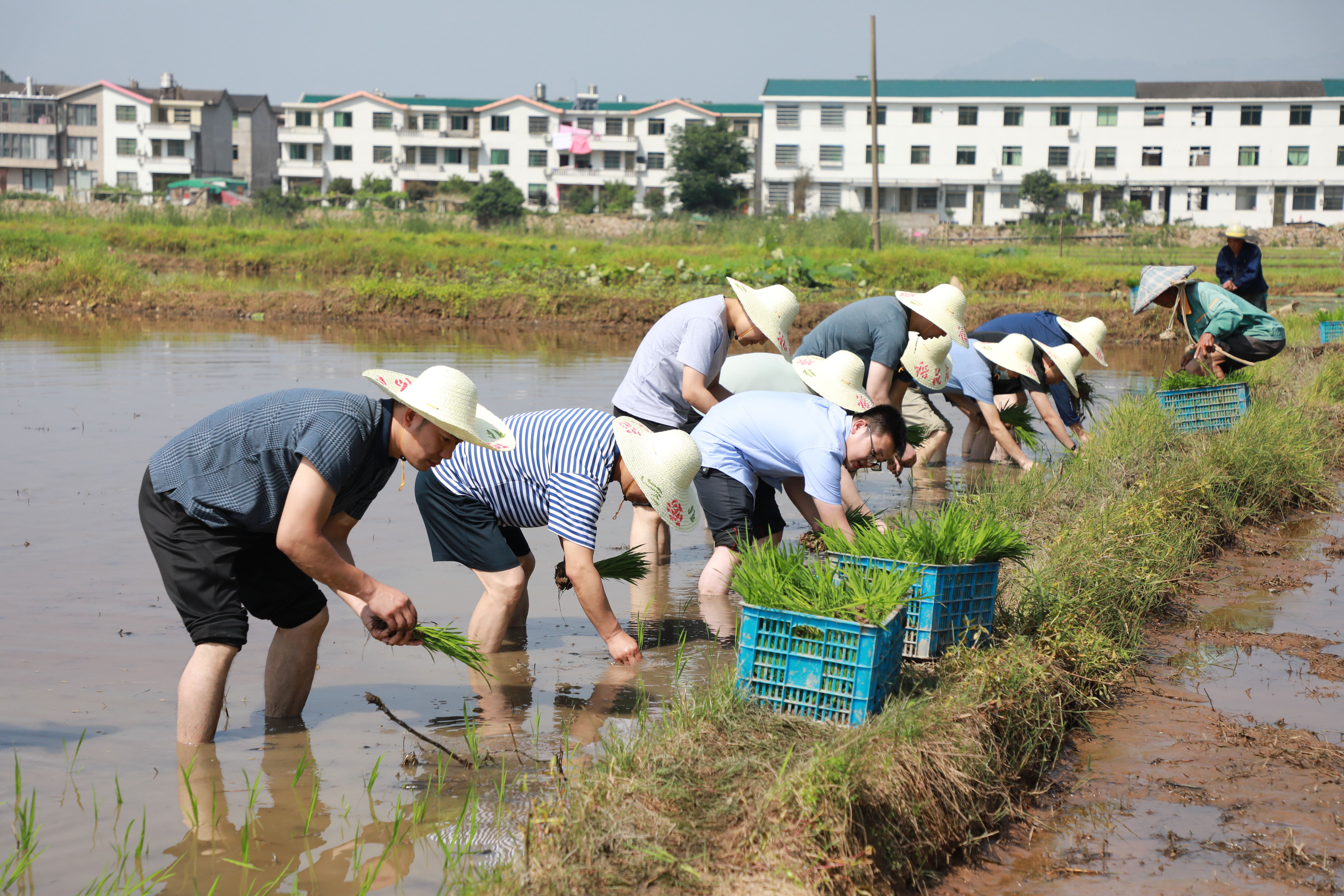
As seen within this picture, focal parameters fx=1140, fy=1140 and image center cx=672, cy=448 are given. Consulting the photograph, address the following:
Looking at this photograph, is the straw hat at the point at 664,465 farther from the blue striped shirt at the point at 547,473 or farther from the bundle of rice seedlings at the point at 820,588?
the bundle of rice seedlings at the point at 820,588

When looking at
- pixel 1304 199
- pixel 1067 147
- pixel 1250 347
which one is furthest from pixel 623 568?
pixel 1304 199

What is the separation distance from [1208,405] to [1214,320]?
33.5 inches

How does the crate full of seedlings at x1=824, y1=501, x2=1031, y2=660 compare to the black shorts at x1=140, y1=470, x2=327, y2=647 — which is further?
the crate full of seedlings at x1=824, y1=501, x2=1031, y2=660

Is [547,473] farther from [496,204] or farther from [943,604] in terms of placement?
[496,204]

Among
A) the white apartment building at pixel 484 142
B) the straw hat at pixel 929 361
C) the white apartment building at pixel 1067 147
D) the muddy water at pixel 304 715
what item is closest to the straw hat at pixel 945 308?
the straw hat at pixel 929 361

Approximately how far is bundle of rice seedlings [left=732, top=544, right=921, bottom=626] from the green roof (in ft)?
186

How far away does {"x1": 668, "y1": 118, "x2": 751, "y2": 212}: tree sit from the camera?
5753cm

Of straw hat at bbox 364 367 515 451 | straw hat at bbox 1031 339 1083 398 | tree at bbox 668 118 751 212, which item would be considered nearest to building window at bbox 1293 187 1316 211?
tree at bbox 668 118 751 212

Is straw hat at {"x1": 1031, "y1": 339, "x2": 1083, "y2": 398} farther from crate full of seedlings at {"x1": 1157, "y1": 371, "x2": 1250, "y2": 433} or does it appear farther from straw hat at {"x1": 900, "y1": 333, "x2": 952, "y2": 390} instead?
straw hat at {"x1": 900, "y1": 333, "x2": 952, "y2": 390}

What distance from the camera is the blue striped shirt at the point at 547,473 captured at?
13.6 feet

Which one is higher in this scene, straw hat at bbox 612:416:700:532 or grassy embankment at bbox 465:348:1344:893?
straw hat at bbox 612:416:700:532

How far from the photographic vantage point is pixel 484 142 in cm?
6775

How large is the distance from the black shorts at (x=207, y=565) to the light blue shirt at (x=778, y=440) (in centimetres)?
177

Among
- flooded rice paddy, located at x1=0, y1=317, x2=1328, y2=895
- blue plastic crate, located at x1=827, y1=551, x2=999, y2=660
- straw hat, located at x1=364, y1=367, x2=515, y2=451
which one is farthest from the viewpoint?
blue plastic crate, located at x1=827, y1=551, x2=999, y2=660
